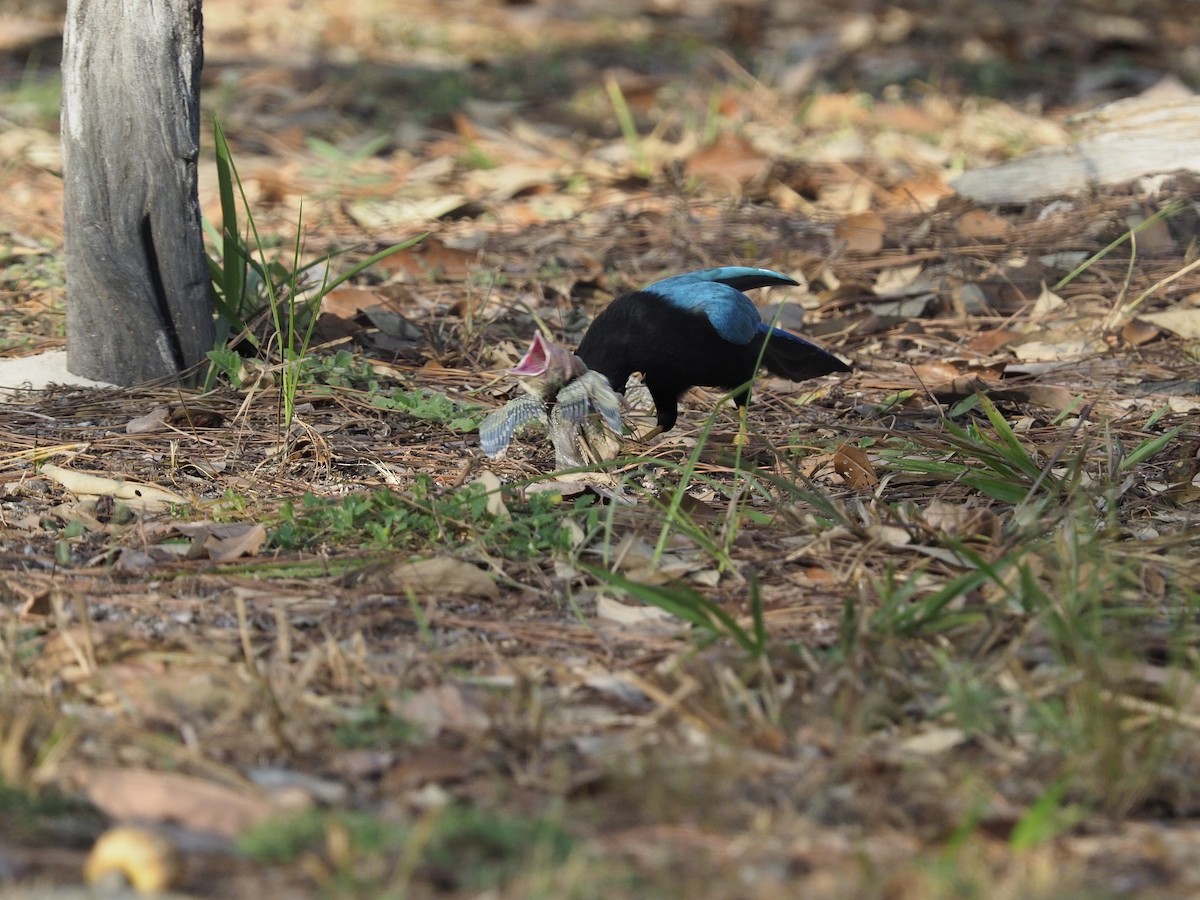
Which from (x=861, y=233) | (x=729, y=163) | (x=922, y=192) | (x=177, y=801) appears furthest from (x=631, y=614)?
(x=729, y=163)

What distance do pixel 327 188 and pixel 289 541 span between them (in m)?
3.17

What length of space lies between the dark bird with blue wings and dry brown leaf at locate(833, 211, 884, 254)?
1.37m

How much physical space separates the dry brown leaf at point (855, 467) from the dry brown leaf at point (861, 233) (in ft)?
6.23

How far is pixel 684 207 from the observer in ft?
16.4

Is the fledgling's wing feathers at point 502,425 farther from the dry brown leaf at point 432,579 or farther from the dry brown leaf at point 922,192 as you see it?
the dry brown leaf at point 922,192

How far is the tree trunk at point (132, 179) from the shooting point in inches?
120

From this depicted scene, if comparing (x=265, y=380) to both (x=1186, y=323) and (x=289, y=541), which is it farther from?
(x=1186, y=323)

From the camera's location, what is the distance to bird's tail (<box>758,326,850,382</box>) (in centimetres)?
332

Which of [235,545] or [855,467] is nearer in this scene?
[235,545]

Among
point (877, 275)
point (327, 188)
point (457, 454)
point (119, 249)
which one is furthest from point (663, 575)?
point (327, 188)

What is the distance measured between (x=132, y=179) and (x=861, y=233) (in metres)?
2.41

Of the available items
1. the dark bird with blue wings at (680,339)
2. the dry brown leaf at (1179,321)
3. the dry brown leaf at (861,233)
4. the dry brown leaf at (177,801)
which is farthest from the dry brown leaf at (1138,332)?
the dry brown leaf at (177,801)

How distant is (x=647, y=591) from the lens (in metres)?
2.06

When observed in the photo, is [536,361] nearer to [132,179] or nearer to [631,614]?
[631,614]
